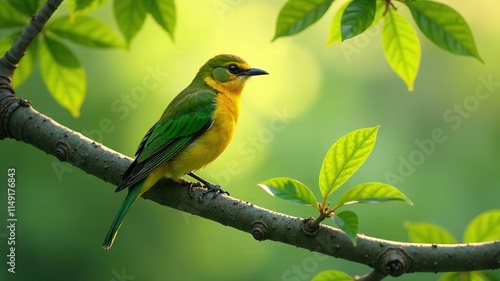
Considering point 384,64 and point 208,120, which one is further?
point 384,64

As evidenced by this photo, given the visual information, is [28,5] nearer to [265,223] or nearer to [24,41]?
[24,41]

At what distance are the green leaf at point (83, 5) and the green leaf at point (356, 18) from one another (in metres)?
1.09

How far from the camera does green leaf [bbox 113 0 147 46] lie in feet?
9.48

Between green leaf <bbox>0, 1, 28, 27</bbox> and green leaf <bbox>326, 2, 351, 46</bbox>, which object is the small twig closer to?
green leaf <bbox>0, 1, 28, 27</bbox>

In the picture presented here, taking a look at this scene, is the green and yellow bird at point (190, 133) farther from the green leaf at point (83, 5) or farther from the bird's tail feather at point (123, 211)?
the green leaf at point (83, 5)

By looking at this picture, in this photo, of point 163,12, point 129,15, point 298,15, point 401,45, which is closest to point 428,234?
point 401,45

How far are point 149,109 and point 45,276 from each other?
93.7 inches

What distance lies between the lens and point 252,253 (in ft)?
26.2

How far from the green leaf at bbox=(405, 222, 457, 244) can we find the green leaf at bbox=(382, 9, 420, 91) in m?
0.59

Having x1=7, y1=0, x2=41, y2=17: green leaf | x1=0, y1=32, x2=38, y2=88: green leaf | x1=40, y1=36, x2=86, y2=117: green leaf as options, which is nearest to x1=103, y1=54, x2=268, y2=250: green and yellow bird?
x1=40, y1=36, x2=86, y2=117: green leaf

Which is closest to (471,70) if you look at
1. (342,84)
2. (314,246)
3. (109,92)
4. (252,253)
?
(342,84)

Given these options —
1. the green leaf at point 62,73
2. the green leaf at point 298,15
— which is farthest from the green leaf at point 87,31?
the green leaf at point 298,15

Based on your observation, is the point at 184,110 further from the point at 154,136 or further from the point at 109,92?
the point at 109,92

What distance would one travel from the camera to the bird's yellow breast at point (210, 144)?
3927mm
